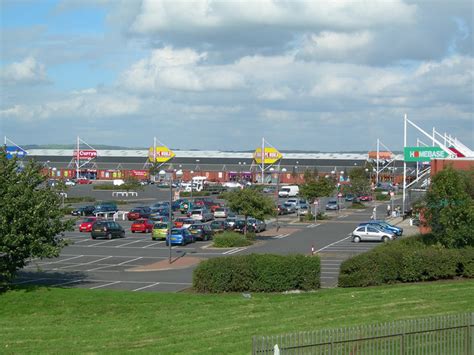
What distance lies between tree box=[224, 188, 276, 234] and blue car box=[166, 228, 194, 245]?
4476 millimetres

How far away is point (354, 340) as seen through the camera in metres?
13.2

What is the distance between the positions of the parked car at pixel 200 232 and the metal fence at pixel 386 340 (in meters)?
41.4

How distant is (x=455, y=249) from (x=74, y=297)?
48.9 ft

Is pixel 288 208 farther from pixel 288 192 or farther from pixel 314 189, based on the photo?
pixel 288 192

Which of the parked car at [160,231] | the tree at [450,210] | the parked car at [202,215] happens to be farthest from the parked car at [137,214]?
the tree at [450,210]

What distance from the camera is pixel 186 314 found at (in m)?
23.5

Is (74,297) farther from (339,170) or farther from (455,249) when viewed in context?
(339,170)

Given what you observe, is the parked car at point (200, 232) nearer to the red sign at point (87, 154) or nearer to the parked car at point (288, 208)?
the parked car at point (288, 208)

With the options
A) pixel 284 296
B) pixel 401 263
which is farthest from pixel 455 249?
pixel 284 296

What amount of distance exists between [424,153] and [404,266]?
3753 centimetres

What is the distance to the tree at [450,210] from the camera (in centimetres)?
3297

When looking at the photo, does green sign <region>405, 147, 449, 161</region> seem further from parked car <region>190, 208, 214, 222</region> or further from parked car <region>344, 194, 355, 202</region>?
parked car <region>344, 194, 355, 202</region>

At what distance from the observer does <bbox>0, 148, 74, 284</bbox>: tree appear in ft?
100

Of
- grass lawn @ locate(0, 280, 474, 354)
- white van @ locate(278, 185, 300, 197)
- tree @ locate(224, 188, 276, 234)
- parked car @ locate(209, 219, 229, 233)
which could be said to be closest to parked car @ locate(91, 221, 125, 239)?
parked car @ locate(209, 219, 229, 233)
